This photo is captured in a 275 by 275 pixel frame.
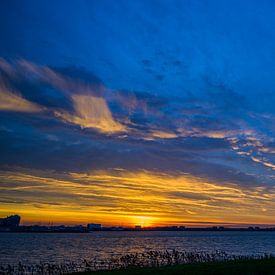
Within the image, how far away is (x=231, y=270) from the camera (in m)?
29.6

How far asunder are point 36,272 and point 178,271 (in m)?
22.1

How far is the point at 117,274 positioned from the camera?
31406mm

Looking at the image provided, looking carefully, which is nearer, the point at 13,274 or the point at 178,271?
the point at 178,271

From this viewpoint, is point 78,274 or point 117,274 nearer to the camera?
point 117,274

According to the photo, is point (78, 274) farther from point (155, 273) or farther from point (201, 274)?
point (201, 274)

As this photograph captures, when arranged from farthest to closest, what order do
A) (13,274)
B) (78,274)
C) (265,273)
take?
(13,274) → (78,274) → (265,273)

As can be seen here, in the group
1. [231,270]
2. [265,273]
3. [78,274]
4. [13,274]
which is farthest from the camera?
[13,274]

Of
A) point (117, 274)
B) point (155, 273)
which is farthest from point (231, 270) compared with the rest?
point (117, 274)

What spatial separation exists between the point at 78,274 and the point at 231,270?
15026 millimetres

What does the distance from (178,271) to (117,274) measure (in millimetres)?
5323

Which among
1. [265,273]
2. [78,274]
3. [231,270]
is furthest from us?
[78,274]

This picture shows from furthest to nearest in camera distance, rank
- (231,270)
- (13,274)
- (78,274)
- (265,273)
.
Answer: (13,274) → (78,274) → (231,270) → (265,273)

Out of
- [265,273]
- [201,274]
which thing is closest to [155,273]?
[201,274]

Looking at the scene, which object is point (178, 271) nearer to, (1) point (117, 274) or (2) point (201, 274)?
(2) point (201, 274)
